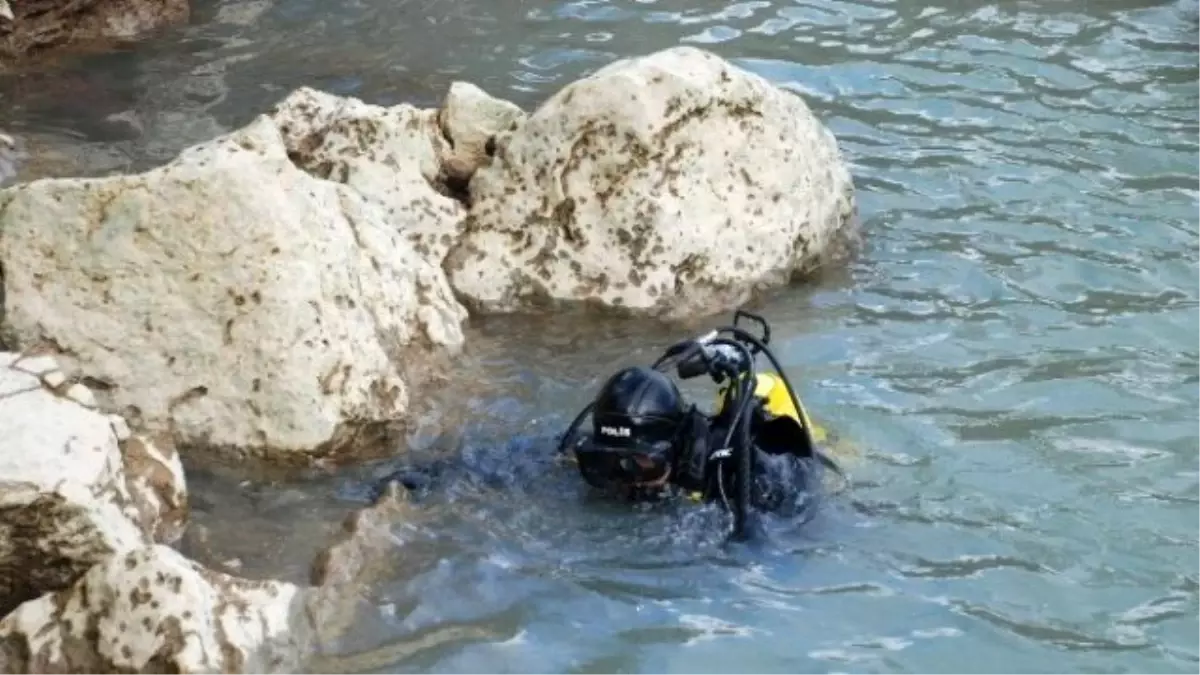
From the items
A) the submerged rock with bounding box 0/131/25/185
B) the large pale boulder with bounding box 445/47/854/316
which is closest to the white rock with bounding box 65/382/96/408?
the large pale boulder with bounding box 445/47/854/316

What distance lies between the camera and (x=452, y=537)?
580 centimetres

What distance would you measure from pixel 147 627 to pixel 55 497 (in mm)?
549

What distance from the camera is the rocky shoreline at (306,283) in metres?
4.92

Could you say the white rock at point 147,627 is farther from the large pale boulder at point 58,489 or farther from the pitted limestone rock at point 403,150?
the pitted limestone rock at point 403,150

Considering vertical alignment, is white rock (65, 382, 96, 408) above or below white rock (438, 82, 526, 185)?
below

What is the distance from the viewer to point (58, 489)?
4.93m

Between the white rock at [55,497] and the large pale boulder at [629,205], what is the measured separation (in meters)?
2.81

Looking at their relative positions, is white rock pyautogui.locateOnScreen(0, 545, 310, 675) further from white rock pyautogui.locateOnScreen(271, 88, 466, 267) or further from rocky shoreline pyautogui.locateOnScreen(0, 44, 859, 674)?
white rock pyautogui.locateOnScreen(271, 88, 466, 267)

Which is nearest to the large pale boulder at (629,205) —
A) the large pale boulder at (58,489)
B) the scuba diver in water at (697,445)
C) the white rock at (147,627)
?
the scuba diver in water at (697,445)

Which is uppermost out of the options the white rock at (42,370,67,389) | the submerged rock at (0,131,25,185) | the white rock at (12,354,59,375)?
the white rock at (12,354,59,375)

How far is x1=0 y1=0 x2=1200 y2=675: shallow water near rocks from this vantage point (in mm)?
5293

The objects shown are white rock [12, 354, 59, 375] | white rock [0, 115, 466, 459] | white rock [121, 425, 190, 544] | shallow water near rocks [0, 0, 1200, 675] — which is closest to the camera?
shallow water near rocks [0, 0, 1200, 675]

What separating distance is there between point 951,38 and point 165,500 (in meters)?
7.95

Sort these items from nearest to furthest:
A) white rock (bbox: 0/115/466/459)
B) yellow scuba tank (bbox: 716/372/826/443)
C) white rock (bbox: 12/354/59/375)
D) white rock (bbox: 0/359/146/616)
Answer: white rock (bbox: 0/359/146/616) < white rock (bbox: 12/354/59/375) < yellow scuba tank (bbox: 716/372/826/443) < white rock (bbox: 0/115/466/459)
